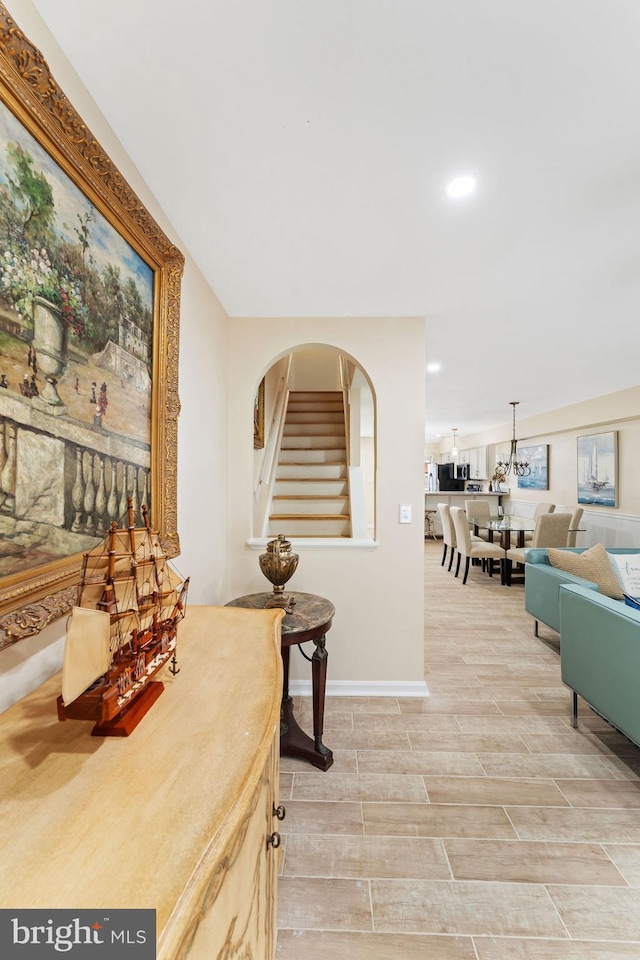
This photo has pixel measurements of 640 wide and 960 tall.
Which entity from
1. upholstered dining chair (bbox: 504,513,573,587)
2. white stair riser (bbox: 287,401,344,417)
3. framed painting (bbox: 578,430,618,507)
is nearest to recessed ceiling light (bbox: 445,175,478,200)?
white stair riser (bbox: 287,401,344,417)

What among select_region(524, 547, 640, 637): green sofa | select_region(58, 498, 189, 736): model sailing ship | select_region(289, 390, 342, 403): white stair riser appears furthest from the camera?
select_region(289, 390, 342, 403): white stair riser

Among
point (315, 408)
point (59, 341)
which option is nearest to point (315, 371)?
point (315, 408)

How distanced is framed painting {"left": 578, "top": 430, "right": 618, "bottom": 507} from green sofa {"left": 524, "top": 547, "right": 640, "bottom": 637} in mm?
2828

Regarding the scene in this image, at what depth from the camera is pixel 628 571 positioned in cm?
272

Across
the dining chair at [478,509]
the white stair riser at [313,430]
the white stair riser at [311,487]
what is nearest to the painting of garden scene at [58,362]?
the white stair riser at [311,487]

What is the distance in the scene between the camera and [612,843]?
153 cm

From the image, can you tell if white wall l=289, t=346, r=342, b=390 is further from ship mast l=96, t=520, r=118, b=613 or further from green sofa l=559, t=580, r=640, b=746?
ship mast l=96, t=520, r=118, b=613

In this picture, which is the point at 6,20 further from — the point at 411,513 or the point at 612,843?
the point at 612,843

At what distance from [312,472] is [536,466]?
5.25 meters

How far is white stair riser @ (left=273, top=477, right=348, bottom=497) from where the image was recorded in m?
4.02

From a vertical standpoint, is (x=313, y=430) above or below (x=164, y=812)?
above

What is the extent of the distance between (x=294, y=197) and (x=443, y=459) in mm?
11227

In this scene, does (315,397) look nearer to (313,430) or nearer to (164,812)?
(313,430)

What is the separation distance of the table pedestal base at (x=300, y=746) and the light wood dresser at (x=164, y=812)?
951mm
